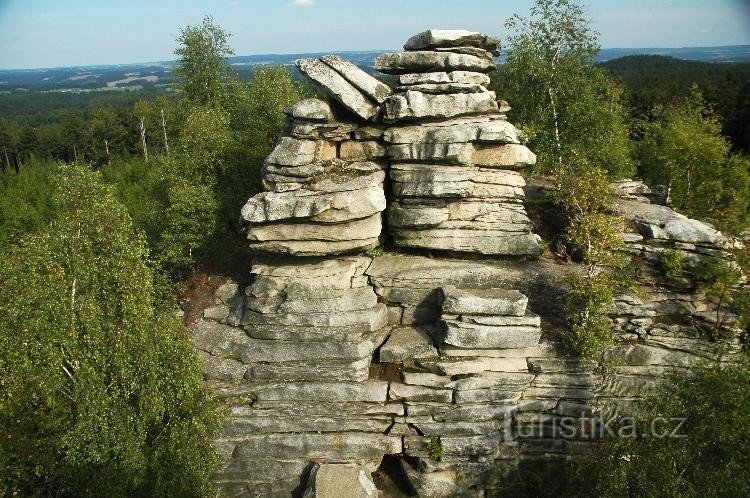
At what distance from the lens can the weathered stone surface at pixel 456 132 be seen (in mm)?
19844

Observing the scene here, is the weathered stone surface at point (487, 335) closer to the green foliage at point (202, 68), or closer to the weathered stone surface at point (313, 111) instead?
the weathered stone surface at point (313, 111)

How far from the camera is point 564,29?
27.2m

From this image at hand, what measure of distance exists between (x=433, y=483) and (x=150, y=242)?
19.0 meters

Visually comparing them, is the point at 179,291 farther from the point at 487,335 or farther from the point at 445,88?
the point at 445,88

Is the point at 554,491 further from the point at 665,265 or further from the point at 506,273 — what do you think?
the point at 665,265

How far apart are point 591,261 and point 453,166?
6.43 metres

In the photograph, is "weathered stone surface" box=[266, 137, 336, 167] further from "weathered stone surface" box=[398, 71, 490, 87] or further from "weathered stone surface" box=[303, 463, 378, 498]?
"weathered stone surface" box=[303, 463, 378, 498]

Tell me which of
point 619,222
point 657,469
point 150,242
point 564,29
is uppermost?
point 564,29

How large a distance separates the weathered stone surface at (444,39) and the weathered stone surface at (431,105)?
9.70 feet

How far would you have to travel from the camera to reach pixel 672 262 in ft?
62.0

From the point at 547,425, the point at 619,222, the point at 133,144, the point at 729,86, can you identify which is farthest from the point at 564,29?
the point at 133,144

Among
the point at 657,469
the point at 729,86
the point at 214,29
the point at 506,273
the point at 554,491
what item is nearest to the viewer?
the point at 657,469

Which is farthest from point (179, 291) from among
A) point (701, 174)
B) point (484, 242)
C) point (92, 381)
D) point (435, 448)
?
point (701, 174)

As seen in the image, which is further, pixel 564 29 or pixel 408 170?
pixel 564 29
